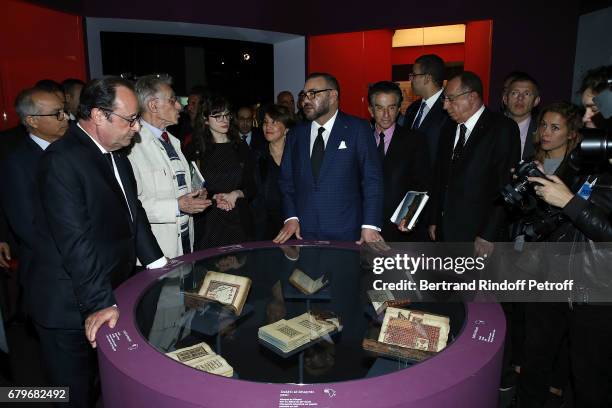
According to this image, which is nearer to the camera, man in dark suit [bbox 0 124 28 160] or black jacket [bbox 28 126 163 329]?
black jacket [bbox 28 126 163 329]

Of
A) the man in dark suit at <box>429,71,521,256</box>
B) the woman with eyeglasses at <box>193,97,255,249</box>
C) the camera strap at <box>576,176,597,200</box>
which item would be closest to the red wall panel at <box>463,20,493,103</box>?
the man in dark suit at <box>429,71,521,256</box>

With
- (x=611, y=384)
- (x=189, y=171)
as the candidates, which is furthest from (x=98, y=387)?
(x=611, y=384)

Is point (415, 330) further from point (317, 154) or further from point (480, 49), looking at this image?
point (480, 49)

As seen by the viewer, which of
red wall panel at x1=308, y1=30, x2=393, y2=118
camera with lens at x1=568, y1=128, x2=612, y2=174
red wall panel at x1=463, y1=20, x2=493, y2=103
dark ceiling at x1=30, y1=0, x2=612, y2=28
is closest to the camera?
camera with lens at x1=568, y1=128, x2=612, y2=174

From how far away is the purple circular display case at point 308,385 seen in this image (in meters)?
1.29

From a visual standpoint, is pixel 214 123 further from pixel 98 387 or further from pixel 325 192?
pixel 98 387

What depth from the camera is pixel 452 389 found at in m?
1.34

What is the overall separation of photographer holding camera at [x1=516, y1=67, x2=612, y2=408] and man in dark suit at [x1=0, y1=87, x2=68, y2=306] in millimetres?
2862

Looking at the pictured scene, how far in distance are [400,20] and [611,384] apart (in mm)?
5328

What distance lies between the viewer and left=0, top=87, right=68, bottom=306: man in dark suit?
9.43 feet

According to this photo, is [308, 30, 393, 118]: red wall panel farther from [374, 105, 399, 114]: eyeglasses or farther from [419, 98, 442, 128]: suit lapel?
[374, 105, 399, 114]: eyeglasses

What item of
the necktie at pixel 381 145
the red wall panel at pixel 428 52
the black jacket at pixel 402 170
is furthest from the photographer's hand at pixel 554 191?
the red wall panel at pixel 428 52

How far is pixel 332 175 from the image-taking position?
115 inches

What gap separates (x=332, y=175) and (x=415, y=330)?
1357 millimetres
